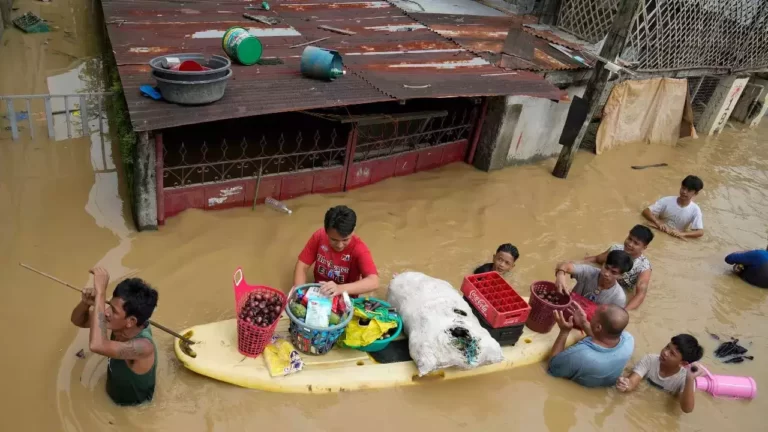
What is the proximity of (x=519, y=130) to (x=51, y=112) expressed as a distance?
695 centimetres

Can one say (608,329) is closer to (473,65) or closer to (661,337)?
(661,337)

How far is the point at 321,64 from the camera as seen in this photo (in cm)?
607

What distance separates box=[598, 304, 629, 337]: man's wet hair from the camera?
453 cm

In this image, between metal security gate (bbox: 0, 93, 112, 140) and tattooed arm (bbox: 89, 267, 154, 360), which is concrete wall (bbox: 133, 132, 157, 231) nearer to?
metal security gate (bbox: 0, 93, 112, 140)

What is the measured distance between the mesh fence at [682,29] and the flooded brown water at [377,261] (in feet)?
7.60

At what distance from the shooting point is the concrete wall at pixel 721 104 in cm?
1231

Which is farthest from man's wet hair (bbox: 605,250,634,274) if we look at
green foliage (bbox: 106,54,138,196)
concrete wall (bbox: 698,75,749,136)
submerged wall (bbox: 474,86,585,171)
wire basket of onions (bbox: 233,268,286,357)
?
concrete wall (bbox: 698,75,749,136)

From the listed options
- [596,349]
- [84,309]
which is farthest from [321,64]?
[596,349]

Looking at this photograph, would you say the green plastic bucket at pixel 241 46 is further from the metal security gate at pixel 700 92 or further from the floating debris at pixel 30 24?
the metal security gate at pixel 700 92

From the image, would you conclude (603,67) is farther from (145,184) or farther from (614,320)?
(145,184)

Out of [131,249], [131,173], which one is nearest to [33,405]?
[131,249]

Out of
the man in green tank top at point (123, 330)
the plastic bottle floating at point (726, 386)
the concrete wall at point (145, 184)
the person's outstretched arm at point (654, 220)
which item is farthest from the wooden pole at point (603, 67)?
the man in green tank top at point (123, 330)

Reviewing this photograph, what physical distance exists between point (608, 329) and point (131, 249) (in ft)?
15.6

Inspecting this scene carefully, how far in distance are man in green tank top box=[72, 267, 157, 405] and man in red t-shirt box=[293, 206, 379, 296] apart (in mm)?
1394
